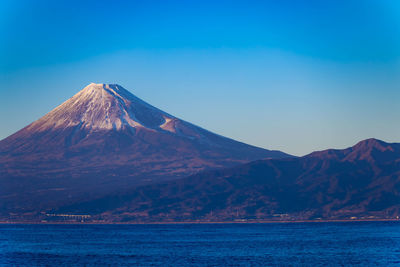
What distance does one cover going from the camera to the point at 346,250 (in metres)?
112

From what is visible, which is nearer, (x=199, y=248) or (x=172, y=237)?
(x=199, y=248)

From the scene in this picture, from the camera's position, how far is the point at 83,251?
117625 millimetres

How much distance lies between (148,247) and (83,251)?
A: 467 inches

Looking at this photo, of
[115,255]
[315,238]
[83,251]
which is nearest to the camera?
[115,255]

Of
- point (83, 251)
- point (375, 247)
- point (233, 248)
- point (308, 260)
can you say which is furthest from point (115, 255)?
point (375, 247)

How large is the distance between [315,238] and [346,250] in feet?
90.1

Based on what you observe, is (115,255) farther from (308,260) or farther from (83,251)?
(308,260)

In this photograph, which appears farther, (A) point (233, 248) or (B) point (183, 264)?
(A) point (233, 248)

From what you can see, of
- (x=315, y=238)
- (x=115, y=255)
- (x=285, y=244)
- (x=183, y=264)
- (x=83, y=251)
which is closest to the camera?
(x=183, y=264)

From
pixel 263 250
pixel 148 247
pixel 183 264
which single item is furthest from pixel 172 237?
pixel 183 264

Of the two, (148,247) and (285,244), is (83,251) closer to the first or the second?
(148,247)

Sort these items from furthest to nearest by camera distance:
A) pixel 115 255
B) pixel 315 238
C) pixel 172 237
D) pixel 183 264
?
pixel 172 237, pixel 315 238, pixel 115 255, pixel 183 264

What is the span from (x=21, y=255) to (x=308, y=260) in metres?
45.8

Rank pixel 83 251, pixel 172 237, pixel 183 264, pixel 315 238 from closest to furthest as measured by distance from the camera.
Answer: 1. pixel 183 264
2. pixel 83 251
3. pixel 315 238
4. pixel 172 237
